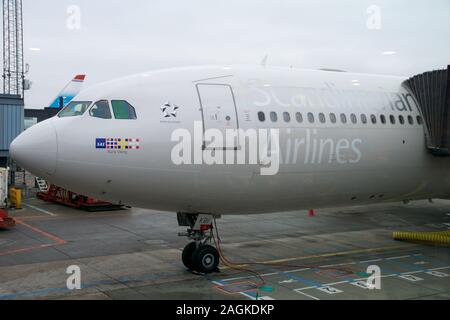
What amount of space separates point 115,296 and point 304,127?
5.84 metres

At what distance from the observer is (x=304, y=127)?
12141 millimetres

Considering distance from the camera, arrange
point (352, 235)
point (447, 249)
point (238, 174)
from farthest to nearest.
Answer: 1. point (352, 235)
2. point (447, 249)
3. point (238, 174)

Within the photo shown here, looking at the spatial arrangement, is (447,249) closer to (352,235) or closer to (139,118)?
(352,235)

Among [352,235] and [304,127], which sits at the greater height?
[304,127]

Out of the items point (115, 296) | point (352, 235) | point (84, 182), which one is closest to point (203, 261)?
point (115, 296)

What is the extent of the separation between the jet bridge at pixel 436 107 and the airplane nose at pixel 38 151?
33.3ft

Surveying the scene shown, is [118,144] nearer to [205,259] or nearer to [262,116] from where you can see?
[262,116]

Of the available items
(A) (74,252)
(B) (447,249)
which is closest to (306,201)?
(B) (447,249)

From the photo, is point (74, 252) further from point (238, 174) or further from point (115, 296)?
point (238, 174)

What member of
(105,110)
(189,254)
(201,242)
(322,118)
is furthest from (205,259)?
(322,118)

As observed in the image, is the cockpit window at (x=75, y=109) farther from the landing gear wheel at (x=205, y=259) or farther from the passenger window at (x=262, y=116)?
the landing gear wheel at (x=205, y=259)

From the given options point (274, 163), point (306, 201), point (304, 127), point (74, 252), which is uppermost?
point (304, 127)

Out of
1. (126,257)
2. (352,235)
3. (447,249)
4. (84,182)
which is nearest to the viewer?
(84,182)

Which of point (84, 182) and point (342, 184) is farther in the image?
point (342, 184)
